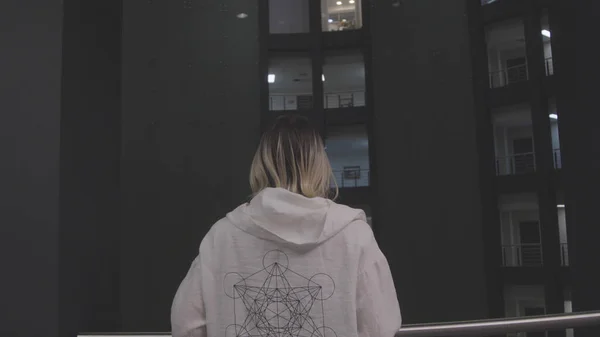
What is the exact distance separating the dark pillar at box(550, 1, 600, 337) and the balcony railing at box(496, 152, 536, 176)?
453 mm

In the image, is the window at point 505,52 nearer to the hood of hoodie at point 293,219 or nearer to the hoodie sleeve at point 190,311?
the hood of hoodie at point 293,219

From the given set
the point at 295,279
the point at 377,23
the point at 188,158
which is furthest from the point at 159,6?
the point at 295,279

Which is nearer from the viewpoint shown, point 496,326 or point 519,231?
point 496,326

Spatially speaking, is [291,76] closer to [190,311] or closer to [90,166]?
[90,166]

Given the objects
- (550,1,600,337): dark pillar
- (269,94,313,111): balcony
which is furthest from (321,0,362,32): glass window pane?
(550,1,600,337): dark pillar

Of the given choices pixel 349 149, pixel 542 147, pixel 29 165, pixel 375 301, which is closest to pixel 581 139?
pixel 542 147

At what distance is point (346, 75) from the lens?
10.2 ft

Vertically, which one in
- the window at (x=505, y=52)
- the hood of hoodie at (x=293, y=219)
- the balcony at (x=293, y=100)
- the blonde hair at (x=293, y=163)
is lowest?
the hood of hoodie at (x=293, y=219)

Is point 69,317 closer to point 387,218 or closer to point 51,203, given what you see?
point 51,203

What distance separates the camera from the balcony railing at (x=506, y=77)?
9.27 feet

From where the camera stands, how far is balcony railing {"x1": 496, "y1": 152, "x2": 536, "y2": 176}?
2773 mm

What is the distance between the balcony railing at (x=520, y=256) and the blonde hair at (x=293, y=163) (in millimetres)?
2187

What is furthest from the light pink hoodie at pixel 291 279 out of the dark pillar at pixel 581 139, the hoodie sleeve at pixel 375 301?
the dark pillar at pixel 581 139

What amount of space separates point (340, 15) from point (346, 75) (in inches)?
17.9
